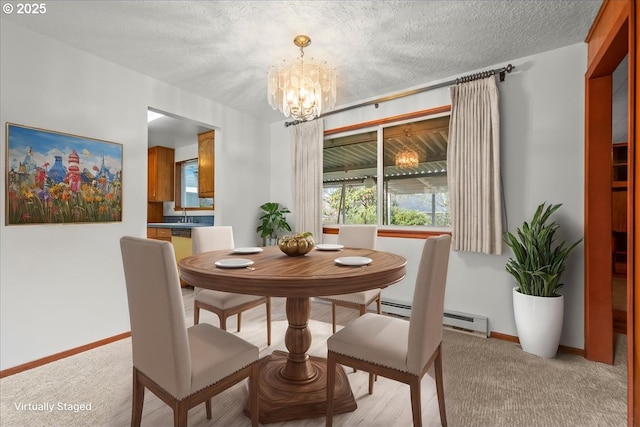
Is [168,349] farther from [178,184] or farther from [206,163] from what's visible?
[178,184]

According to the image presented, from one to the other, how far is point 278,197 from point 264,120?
1.12m

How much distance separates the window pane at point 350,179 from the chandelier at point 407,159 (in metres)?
0.32

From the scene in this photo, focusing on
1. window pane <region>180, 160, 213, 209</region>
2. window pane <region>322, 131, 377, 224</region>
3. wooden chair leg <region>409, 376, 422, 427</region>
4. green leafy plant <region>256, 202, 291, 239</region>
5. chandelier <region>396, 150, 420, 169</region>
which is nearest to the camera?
wooden chair leg <region>409, 376, 422, 427</region>

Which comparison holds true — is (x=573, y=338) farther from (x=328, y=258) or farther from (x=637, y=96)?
(x=328, y=258)

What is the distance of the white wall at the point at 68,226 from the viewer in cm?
211

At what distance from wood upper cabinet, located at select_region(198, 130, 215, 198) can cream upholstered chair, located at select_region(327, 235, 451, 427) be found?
10.8ft

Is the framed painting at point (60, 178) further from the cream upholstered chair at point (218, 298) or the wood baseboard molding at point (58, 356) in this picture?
the wood baseboard molding at point (58, 356)

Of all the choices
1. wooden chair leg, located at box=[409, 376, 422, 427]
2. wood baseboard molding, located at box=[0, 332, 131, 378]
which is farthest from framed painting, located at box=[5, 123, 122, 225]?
wooden chair leg, located at box=[409, 376, 422, 427]

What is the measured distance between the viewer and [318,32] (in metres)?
2.21

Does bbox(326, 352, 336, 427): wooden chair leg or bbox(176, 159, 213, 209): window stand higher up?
bbox(176, 159, 213, 209): window

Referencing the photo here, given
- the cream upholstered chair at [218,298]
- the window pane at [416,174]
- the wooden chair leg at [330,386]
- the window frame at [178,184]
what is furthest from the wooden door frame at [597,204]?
the window frame at [178,184]

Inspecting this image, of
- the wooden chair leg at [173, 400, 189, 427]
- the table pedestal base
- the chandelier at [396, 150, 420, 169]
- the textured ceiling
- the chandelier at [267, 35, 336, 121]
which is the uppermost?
the textured ceiling

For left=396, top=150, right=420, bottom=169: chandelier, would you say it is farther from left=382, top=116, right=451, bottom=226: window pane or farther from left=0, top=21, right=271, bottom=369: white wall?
left=0, top=21, right=271, bottom=369: white wall

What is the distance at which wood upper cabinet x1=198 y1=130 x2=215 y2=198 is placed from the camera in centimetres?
414
